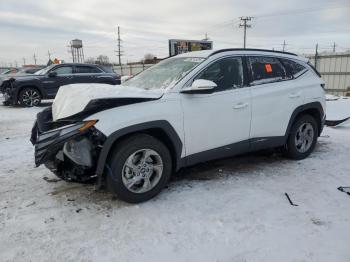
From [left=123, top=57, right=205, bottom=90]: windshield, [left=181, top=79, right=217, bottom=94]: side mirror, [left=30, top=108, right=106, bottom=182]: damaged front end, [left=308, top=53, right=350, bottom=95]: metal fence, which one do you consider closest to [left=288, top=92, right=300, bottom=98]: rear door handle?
[left=123, top=57, right=205, bottom=90]: windshield

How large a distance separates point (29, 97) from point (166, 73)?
9.59 m

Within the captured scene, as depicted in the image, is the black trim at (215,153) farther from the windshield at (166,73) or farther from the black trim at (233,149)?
the windshield at (166,73)

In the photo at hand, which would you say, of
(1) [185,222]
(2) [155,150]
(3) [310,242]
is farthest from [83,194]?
(3) [310,242]

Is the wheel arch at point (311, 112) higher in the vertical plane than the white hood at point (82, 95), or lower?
lower

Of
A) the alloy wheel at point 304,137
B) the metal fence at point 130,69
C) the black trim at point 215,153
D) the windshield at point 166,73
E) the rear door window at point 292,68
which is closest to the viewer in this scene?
the black trim at point 215,153

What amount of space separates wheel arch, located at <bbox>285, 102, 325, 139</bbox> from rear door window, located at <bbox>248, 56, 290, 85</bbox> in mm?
550

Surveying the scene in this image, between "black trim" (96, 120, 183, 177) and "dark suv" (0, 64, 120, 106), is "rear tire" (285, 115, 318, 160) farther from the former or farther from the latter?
"dark suv" (0, 64, 120, 106)

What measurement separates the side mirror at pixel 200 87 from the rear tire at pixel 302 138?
6.60ft

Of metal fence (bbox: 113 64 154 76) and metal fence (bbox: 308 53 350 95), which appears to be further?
metal fence (bbox: 113 64 154 76)

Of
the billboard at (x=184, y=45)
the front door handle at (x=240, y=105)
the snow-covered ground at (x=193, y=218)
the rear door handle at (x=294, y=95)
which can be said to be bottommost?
the snow-covered ground at (x=193, y=218)

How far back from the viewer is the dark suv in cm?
1215

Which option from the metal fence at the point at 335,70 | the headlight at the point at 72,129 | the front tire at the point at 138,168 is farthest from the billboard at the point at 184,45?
the headlight at the point at 72,129

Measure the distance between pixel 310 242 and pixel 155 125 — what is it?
1.90 m

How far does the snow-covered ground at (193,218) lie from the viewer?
2.79m
